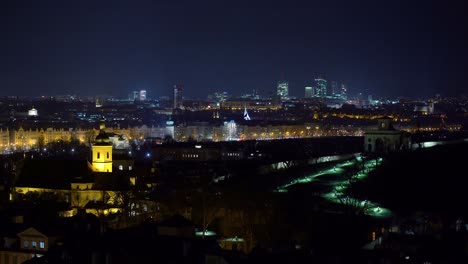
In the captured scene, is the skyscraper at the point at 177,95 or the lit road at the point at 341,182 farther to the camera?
the skyscraper at the point at 177,95

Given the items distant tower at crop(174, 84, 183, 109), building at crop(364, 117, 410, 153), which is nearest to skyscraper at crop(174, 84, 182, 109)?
distant tower at crop(174, 84, 183, 109)

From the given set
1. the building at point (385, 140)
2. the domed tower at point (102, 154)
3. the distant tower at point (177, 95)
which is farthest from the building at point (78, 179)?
the distant tower at point (177, 95)

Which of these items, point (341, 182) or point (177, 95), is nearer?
point (341, 182)

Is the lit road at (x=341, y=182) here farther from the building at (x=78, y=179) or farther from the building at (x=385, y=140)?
the building at (x=385, y=140)

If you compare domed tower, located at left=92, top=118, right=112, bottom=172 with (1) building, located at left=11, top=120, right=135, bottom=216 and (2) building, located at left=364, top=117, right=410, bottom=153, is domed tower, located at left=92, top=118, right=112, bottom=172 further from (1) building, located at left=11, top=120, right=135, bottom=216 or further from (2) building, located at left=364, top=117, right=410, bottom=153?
(2) building, located at left=364, top=117, right=410, bottom=153

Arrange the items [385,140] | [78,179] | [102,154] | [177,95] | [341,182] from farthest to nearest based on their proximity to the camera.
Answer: [177,95], [385,140], [341,182], [102,154], [78,179]

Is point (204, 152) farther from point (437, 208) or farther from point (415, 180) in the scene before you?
point (437, 208)

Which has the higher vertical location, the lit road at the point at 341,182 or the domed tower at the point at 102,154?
the domed tower at the point at 102,154

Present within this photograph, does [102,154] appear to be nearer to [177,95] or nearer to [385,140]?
[385,140]

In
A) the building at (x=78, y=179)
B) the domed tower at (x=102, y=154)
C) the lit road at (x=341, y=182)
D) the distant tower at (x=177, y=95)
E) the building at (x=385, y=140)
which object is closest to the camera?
the lit road at (x=341, y=182)

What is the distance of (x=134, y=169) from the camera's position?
4069 centimetres

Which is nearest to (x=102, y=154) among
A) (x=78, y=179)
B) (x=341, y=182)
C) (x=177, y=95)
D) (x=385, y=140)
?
(x=78, y=179)

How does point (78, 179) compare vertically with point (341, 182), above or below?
above

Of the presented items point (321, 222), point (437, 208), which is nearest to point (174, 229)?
point (321, 222)
